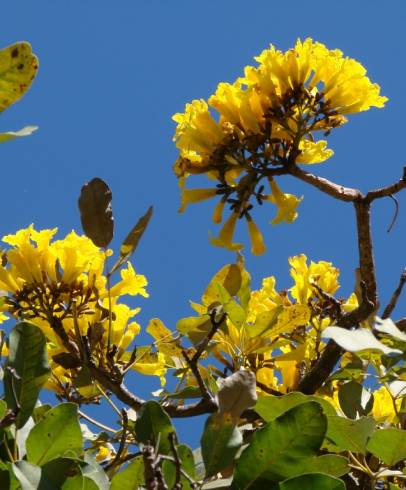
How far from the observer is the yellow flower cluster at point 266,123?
2.53 meters

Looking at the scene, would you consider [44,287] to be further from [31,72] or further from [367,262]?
[31,72]

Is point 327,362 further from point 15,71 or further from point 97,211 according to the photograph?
point 15,71

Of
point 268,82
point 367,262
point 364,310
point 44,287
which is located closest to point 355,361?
point 364,310

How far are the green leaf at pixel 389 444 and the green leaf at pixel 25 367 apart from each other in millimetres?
509

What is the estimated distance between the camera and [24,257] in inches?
83.0

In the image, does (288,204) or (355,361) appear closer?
(355,361)

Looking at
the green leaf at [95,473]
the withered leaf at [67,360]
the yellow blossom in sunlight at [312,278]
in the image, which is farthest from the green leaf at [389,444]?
the yellow blossom in sunlight at [312,278]

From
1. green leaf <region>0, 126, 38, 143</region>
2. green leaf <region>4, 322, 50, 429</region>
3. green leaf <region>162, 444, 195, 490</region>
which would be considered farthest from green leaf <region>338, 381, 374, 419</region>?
green leaf <region>0, 126, 38, 143</region>

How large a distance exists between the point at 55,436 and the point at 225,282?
82cm

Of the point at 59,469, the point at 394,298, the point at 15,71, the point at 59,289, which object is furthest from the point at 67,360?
the point at 15,71

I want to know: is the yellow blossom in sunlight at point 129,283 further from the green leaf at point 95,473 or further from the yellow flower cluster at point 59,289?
the green leaf at point 95,473

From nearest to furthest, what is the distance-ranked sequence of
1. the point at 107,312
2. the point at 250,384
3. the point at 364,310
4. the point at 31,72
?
the point at 31,72
the point at 250,384
the point at 364,310
the point at 107,312

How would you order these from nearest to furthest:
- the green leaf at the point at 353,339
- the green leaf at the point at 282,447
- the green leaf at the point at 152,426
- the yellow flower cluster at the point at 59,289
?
the green leaf at the point at 353,339, the green leaf at the point at 282,447, the green leaf at the point at 152,426, the yellow flower cluster at the point at 59,289

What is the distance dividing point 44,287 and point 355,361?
749 mm
